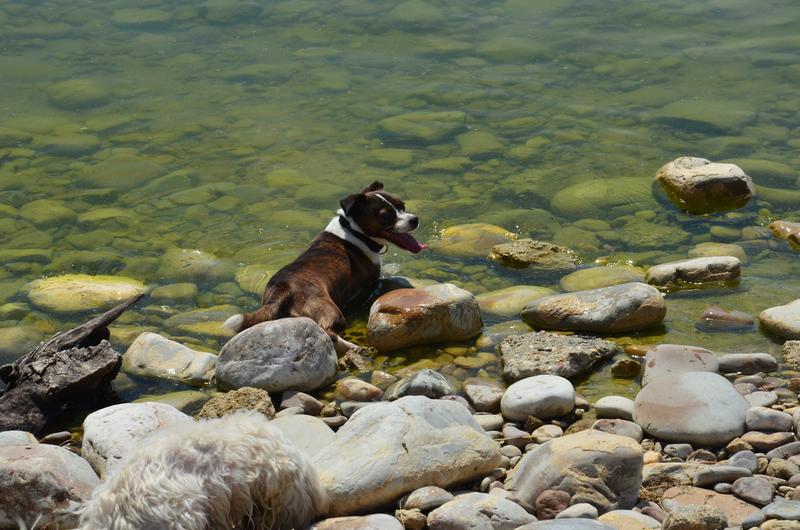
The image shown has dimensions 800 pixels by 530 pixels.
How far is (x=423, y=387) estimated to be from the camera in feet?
20.1

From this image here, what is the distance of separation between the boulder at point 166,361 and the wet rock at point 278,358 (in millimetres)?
202

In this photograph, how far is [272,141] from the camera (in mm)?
11742

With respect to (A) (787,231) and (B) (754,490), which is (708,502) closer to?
(B) (754,490)

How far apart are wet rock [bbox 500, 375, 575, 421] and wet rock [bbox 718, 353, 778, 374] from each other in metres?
1.01

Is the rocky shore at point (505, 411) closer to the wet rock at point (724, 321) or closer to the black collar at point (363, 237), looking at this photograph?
the wet rock at point (724, 321)

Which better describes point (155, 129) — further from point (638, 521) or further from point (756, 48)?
point (638, 521)

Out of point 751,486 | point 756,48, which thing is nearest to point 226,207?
point 751,486

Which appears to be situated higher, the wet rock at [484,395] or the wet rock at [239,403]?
the wet rock at [239,403]

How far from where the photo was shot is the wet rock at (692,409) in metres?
5.24

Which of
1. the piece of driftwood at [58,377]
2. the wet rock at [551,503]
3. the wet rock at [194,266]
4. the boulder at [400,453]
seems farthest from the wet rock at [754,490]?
the wet rock at [194,266]

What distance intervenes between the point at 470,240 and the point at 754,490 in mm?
4533

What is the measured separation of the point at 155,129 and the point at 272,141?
1.47m

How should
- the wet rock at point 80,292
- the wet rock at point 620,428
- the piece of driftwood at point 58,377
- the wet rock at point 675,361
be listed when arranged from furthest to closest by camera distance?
the wet rock at point 80,292, the wet rock at point 675,361, the piece of driftwood at point 58,377, the wet rock at point 620,428

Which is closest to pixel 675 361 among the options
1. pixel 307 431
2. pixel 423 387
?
pixel 423 387
